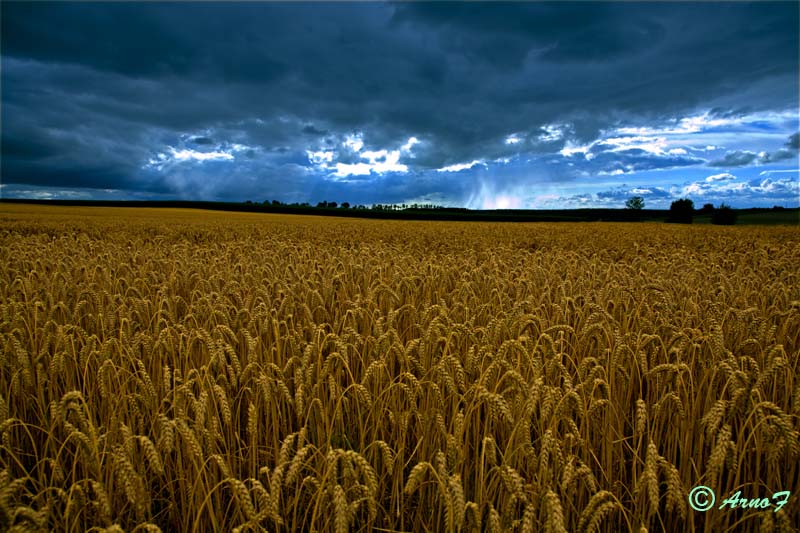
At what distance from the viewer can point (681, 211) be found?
225 ft

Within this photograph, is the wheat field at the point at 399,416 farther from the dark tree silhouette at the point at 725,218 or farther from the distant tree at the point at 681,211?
the distant tree at the point at 681,211

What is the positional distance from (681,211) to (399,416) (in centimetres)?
7842

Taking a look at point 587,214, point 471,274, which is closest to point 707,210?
point 587,214

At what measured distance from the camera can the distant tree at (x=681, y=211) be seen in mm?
63237

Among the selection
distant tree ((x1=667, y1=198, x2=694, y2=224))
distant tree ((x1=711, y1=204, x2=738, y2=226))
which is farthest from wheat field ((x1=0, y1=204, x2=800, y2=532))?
distant tree ((x1=667, y1=198, x2=694, y2=224))

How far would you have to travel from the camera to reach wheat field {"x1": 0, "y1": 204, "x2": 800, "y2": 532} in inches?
64.7

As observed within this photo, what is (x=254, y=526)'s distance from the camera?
1.46 meters

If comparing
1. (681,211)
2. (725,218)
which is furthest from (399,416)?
(681,211)

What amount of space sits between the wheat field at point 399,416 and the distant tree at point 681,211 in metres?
68.2

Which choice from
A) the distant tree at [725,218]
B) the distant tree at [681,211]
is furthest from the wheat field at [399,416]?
the distant tree at [681,211]

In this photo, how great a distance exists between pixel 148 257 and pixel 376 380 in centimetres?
593

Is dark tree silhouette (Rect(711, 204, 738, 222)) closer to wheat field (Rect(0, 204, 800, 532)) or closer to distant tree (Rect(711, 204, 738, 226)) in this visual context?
distant tree (Rect(711, 204, 738, 226))

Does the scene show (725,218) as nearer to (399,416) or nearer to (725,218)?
(725,218)

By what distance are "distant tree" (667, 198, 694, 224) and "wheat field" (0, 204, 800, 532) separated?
68.2 m
